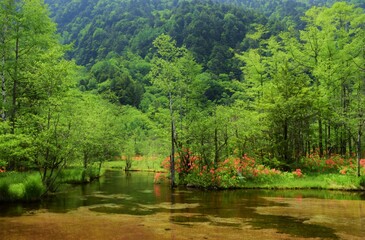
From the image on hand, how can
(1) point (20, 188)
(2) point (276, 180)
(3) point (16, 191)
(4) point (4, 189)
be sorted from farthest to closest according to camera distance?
(2) point (276, 180)
(1) point (20, 188)
(3) point (16, 191)
(4) point (4, 189)

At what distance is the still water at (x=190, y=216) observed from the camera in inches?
470

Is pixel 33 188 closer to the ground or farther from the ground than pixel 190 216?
farther from the ground

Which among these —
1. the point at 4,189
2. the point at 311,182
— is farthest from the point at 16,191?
the point at 311,182

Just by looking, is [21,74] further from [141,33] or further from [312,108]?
[141,33]

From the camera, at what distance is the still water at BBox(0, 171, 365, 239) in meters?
11.9

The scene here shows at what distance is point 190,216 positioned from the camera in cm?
1493

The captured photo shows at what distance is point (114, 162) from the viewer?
53.7 metres

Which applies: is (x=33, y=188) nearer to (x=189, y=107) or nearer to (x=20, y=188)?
(x=20, y=188)

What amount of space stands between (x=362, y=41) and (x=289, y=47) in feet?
21.4

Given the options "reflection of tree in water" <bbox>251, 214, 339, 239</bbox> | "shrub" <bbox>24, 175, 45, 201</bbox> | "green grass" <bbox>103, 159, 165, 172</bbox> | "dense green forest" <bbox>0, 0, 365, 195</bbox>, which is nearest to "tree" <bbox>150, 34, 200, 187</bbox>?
"dense green forest" <bbox>0, 0, 365, 195</bbox>

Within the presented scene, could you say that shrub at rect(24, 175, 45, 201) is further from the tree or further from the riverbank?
the riverbank

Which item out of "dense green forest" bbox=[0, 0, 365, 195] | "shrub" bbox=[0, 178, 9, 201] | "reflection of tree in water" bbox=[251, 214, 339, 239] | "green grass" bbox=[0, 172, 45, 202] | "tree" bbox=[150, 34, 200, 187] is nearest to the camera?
"reflection of tree in water" bbox=[251, 214, 339, 239]

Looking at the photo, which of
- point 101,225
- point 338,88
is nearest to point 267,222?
point 101,225

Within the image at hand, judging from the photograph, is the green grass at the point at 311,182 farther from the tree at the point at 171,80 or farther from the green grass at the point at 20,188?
the green grass at the point at 20,188
